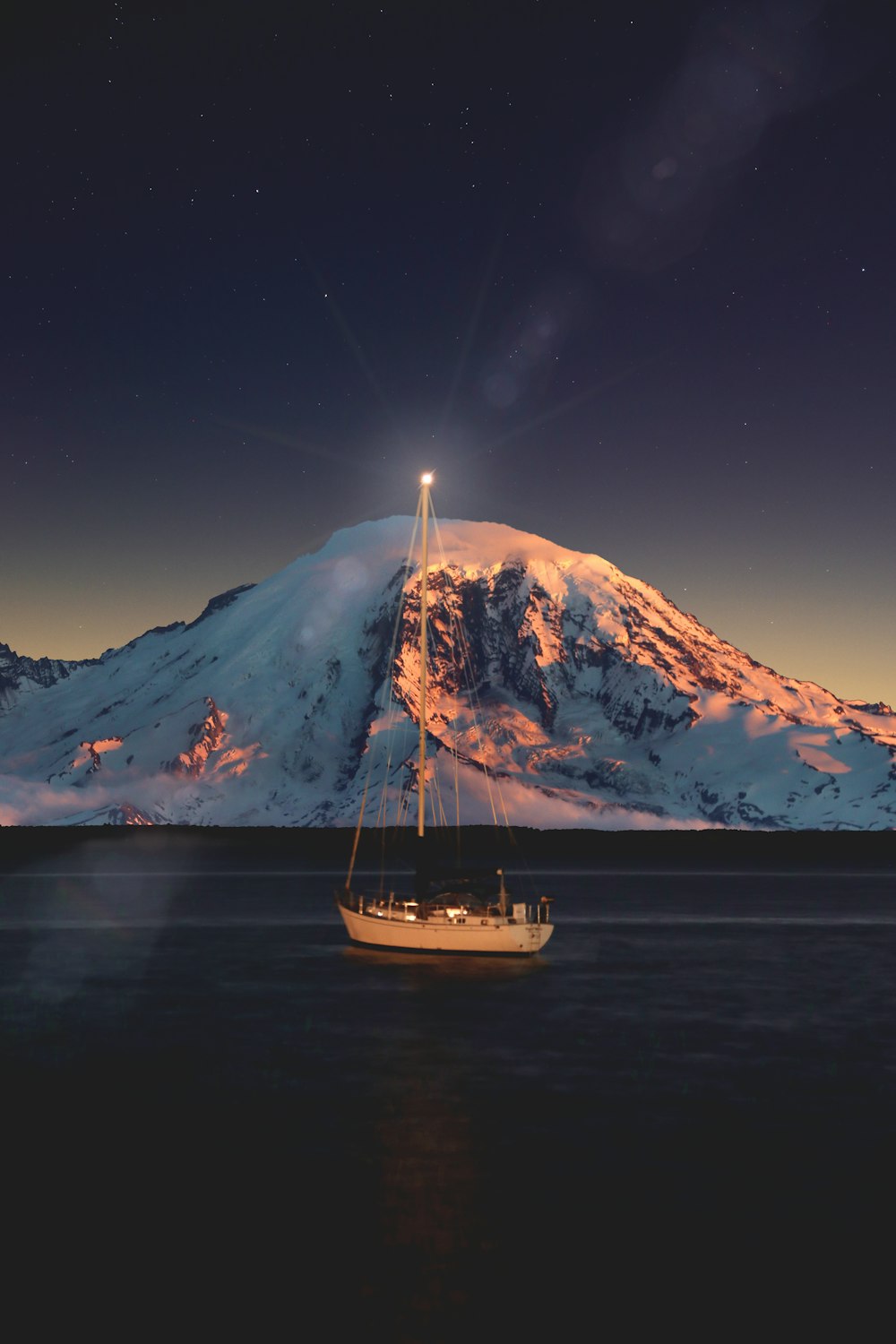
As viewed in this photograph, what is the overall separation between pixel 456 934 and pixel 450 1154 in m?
43.9

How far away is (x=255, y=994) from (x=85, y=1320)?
5397 centimetres

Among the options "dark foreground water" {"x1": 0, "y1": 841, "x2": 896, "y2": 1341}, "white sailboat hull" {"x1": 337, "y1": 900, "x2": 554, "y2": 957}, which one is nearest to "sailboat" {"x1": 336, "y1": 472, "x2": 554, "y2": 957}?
"white sailboat hull" {"x1": 337, "y1": 900, "x2": 554, "y2": 957}

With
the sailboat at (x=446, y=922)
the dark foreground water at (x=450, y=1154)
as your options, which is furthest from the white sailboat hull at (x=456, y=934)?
the dark foreground water at (x=450, y=1154)

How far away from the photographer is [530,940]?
285ft

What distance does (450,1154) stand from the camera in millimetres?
39625

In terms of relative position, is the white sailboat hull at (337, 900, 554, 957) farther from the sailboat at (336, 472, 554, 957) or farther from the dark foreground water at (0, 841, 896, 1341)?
the dark foreground water at (0, 841, 896, 1341)

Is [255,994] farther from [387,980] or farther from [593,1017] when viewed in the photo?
[593,1017]

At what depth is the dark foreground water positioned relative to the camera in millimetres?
27828

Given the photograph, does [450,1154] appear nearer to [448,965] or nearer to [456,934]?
[456,934]

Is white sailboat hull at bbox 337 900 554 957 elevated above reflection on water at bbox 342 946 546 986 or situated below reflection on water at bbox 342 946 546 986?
above

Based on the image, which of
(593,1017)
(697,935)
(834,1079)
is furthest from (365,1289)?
(697,935)

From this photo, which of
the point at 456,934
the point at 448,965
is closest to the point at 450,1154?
the point at 456,934

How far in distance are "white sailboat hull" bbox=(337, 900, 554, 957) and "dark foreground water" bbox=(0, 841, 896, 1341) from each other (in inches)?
91.9

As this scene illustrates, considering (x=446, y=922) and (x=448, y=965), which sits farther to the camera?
(x=448, y=965)
